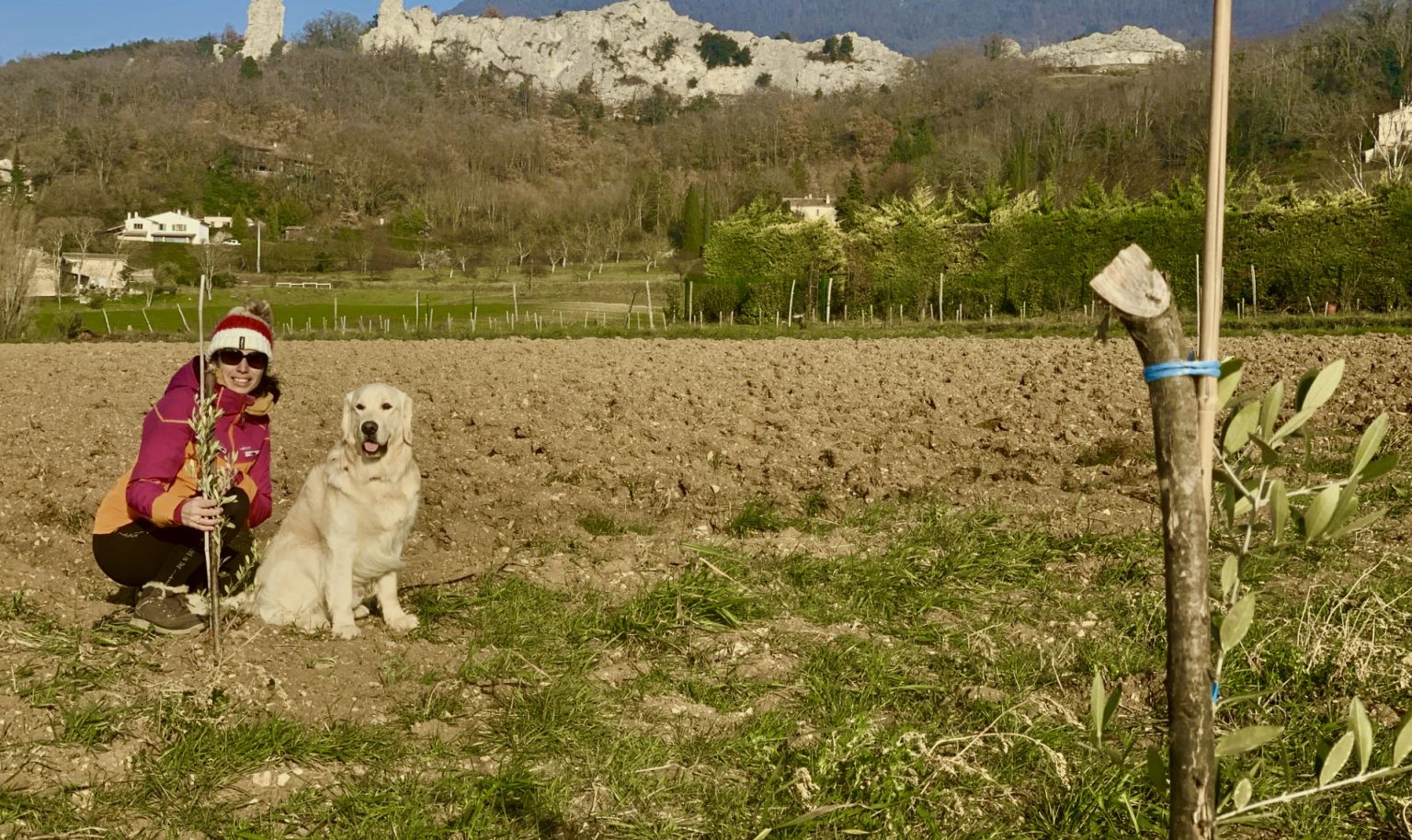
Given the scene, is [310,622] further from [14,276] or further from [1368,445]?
[14,276]

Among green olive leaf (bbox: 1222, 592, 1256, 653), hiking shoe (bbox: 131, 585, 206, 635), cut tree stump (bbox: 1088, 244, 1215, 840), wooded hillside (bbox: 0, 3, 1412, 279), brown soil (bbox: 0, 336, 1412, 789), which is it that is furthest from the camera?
wooded hillside (bbox: 0, 3, 1412, 279)

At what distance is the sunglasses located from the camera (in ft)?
17.4

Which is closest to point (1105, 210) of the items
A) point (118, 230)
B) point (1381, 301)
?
point (1381, 301)

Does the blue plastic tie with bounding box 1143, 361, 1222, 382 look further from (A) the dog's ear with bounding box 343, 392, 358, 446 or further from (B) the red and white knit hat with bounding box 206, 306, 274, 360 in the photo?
(B) the red and white knit hat with bounding box 206, 306, 274, 360

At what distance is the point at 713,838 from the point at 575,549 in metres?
3.61

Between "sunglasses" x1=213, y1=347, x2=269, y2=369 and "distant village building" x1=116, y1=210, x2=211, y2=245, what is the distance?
3747 inches

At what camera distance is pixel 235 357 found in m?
5.34

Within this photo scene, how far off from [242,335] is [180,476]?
763 millimetres

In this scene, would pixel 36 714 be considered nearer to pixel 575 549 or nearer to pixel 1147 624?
pixel 575 549

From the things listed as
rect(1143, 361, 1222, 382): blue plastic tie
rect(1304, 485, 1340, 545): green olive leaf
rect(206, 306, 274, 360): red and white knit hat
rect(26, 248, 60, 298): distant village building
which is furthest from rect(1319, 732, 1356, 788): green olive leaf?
rect(26, 248, 60, 298): distant village building

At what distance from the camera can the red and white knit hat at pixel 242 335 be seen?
5.20 m

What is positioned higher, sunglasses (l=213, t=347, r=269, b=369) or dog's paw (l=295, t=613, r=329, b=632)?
sunglasses (l=213, t=347, r=269, b=369)

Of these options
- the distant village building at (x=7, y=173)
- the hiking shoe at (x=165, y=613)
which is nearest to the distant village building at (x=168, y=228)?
the distant village building at (x=7, y=173)

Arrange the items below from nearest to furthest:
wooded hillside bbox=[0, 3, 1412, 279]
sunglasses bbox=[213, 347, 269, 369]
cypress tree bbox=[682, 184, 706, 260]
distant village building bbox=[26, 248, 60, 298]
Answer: sunglasses bbox=[213, 347, 269, 369]
distant village building bbox=[26, 248, 60, 298]
cypress tree bbox=[682, 184, 706, 260]
wooded hillside bbox=[0, 3, 1412, 279]
